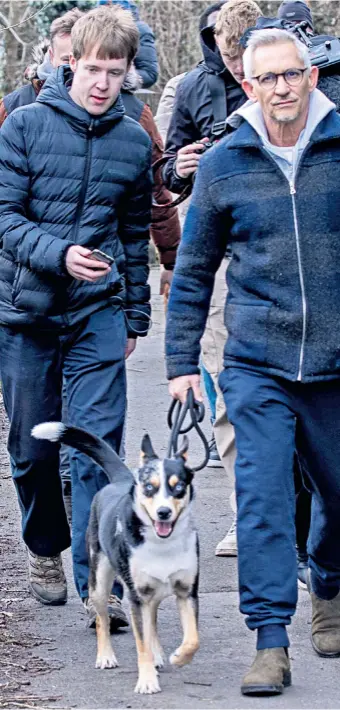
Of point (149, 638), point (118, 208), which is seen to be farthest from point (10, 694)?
point (118, 208)

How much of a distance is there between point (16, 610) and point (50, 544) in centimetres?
30

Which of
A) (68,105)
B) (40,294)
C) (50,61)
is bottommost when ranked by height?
(40,294)

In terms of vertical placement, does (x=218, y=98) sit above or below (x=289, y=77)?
above

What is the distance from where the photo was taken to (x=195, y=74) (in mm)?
6641

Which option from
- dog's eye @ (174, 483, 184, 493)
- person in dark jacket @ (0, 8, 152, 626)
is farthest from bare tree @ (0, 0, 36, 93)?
dog's eye @ (174, 483, 184, 493)

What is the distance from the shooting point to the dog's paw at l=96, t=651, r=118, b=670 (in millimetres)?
5203

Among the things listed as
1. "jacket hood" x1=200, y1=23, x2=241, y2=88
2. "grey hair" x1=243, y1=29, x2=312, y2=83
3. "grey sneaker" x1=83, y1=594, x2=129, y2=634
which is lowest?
"grey sneaker" x1=83, y1=594, x2=129, y2=634

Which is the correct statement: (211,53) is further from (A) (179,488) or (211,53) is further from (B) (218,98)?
(A) (179,488)

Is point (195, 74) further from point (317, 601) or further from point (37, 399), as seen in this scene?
point (317, 601)

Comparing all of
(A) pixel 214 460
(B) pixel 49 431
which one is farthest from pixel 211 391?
(B) pixel 49 431

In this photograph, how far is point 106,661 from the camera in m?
5.21

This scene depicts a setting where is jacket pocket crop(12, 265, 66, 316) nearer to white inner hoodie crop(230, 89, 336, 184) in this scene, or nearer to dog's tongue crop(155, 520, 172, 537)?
white inner hoodie crop(230, 89, 336, 184)

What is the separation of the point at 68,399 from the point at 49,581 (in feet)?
2.62

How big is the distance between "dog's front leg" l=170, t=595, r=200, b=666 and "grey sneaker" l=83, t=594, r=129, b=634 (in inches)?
25.7
